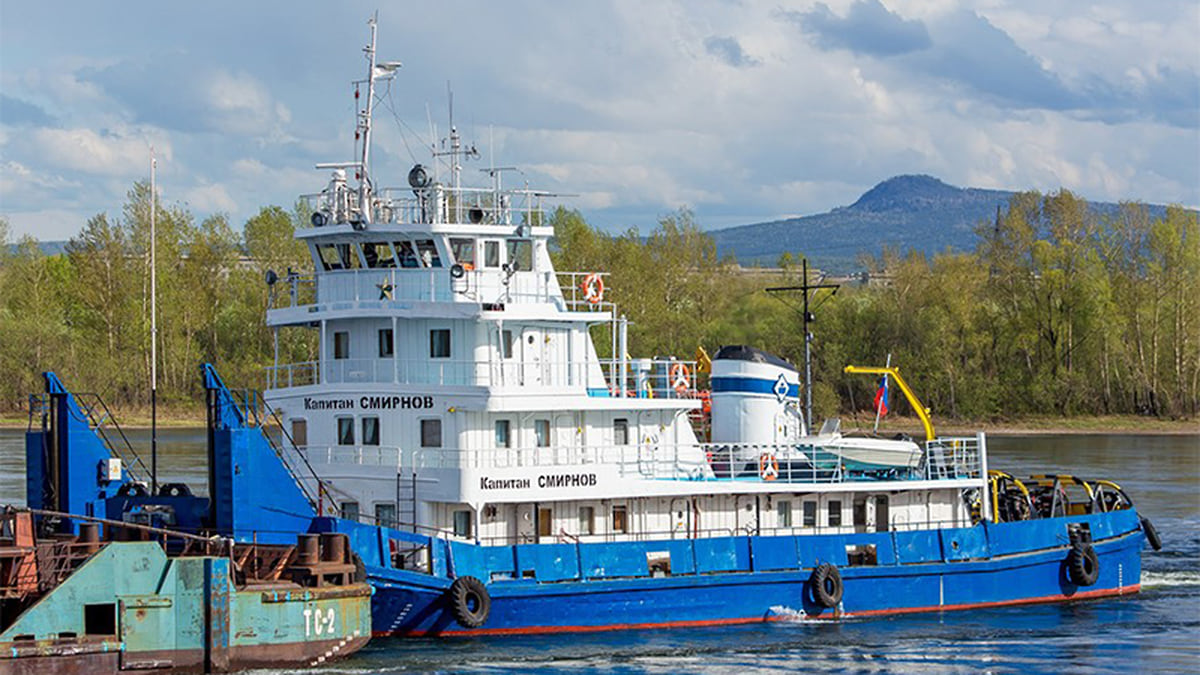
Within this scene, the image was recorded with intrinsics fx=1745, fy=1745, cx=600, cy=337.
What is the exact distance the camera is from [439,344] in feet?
82.3

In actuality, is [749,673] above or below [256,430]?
below

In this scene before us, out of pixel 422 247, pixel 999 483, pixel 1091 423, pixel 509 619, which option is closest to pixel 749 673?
pixel 509 619

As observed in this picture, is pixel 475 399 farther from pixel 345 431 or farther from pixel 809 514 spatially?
pixel 809 514

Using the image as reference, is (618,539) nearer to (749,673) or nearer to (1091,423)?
(749,673)

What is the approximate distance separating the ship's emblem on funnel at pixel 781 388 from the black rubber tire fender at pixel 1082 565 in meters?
5.54

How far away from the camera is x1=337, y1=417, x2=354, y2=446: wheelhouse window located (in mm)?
25188

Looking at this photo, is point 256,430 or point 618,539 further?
point 618,539

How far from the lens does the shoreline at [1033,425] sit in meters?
65.3

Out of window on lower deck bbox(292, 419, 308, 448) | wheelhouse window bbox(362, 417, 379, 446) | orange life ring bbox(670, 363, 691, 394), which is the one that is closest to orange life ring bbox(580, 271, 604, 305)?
orange life ring bbox(670, 363, 691, 394)

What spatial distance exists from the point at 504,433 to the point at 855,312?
140ft

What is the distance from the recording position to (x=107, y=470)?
→ 25062mm

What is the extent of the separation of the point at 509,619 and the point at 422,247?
18.0 ft

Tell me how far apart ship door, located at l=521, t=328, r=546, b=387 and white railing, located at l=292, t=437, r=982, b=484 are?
3.52ft

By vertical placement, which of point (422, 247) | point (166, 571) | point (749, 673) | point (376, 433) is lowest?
point (749, 673)
